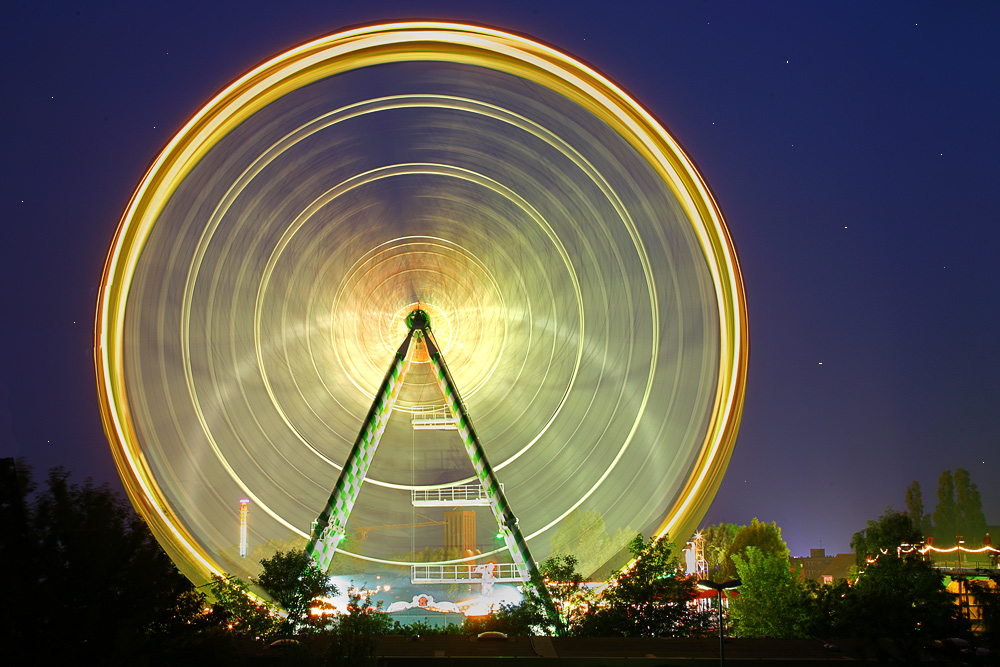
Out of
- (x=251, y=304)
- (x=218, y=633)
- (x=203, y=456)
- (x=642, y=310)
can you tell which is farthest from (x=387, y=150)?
(x=218, y=633)

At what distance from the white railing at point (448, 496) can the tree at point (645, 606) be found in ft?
9.36

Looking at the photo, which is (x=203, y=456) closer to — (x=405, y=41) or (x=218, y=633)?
(x=218, y=633)

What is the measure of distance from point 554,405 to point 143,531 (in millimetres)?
6704

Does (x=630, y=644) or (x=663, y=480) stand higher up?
(x=663, y=480)

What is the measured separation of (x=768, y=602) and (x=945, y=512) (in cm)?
3622

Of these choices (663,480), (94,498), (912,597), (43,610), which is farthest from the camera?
(912,597)

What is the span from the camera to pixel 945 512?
4453 centimetres

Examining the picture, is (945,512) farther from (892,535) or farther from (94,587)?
(94,587)

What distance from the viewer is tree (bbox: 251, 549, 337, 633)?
1123 centimetres

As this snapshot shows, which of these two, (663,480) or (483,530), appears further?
(483,530)

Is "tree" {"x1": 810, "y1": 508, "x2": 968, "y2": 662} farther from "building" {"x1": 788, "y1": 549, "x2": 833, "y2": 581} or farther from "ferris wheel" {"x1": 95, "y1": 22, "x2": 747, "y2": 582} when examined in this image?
"building" {"x1": 788, "y1": 549, "x2": 833, "y2": 581}

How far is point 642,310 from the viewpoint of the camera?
11.2 meters

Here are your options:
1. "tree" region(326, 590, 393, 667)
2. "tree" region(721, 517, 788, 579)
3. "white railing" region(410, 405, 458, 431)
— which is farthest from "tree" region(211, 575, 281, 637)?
"tree" region(721, 517, 788, 579)

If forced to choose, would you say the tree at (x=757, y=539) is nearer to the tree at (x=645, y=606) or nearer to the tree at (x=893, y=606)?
the tree at (x=893, y=606)
